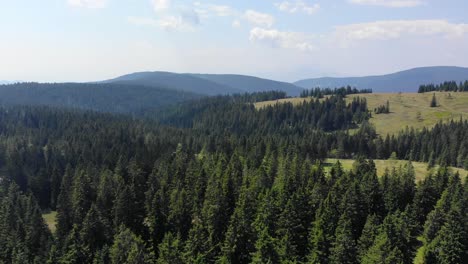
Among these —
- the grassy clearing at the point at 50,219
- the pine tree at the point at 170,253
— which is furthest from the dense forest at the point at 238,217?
the grassy clearing at the point at 50,219

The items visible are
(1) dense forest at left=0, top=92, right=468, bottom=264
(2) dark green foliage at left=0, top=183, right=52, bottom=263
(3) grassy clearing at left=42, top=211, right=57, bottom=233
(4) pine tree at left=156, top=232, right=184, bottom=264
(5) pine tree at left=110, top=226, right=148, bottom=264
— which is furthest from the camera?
(3) grassy clearing at left=42, top=211, right=57, bottom=233

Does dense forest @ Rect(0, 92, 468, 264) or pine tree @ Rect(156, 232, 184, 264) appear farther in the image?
dense forest @ Rect(0, 92, 468, 264)

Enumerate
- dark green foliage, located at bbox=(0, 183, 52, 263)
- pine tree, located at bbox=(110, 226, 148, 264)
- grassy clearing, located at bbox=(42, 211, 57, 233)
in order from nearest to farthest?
pine tree, located at bbox=(110, 226, 148, 264)
dark green foliage, located at bbox=(0, 183, 52, 263)
grassy clearing, located at bbox=(42, 211, 57, 233)

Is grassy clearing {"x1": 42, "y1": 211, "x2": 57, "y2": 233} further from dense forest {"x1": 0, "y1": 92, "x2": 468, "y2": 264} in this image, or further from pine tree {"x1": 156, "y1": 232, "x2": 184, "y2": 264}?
pine tree {"x1": 156, "y1": 232, "x2": 184, "y2": 264}

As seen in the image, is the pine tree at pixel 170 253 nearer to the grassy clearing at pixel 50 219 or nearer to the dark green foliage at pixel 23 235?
the dark green foliage at pixel 23 235

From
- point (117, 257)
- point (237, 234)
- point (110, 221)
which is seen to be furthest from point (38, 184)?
point (237, 234)

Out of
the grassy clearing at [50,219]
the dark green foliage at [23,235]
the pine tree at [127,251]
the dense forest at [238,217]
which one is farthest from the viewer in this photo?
the grassy clearing at [50,219]

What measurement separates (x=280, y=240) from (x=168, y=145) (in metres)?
97.0

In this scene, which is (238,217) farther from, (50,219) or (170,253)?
(50,219)

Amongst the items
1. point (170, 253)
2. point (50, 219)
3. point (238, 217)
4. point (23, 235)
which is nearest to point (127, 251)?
point (170, 253)

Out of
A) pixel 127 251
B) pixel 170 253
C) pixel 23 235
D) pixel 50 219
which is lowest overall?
pixel 50 219

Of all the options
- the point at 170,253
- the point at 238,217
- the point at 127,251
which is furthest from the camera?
the point at 238,217

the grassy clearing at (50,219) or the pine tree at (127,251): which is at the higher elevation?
the pine tree at (127,251)

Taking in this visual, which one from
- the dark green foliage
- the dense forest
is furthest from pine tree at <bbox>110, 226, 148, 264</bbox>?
the dark green foliage
